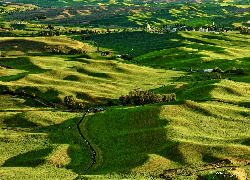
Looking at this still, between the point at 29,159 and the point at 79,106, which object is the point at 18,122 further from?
the point at 29,159

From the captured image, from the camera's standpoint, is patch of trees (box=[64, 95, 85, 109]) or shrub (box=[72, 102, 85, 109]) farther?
patch of trees (box=[64, 95, 85, 109])

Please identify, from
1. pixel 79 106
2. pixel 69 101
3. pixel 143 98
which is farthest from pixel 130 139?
pixel 69 101

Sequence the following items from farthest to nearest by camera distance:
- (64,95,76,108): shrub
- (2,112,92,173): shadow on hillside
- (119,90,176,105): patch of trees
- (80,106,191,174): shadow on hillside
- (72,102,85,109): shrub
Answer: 1. (64,95,76,108): shrub
2. (119,90,176,105): patch of trees
3. (72,102,85,109): shrub
4. (2,112,92,173): shadow on hillside
5. (80,106,191,174): shadow on hillside

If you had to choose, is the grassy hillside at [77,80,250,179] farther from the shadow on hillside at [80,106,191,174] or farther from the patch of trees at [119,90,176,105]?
the patch of trees at [119,90,176,105]

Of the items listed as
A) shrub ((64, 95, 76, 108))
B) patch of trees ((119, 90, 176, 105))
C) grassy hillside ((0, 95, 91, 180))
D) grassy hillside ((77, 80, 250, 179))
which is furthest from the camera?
shrub ((64, 95, 76, 108))

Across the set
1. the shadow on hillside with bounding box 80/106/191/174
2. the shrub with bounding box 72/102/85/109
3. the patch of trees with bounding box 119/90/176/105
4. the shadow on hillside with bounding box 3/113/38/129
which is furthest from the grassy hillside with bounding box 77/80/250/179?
the shadow on hillside with bounding box 3/113/38/129

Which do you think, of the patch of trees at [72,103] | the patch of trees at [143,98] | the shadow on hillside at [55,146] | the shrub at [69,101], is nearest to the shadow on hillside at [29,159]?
the shadow on hillside at [55,146]

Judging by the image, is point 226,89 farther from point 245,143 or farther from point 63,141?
point 63,141

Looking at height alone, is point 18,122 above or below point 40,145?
above

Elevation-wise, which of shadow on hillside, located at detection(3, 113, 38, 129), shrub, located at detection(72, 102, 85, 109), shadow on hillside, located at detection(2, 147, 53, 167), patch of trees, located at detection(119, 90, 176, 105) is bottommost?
shadow on hillside, located at detection(2, 147, 53, 167)

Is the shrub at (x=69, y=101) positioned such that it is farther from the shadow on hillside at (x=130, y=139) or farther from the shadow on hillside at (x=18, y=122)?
the shadow on hillside at (x=18, y=122)

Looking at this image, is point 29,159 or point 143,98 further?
point 143,98
